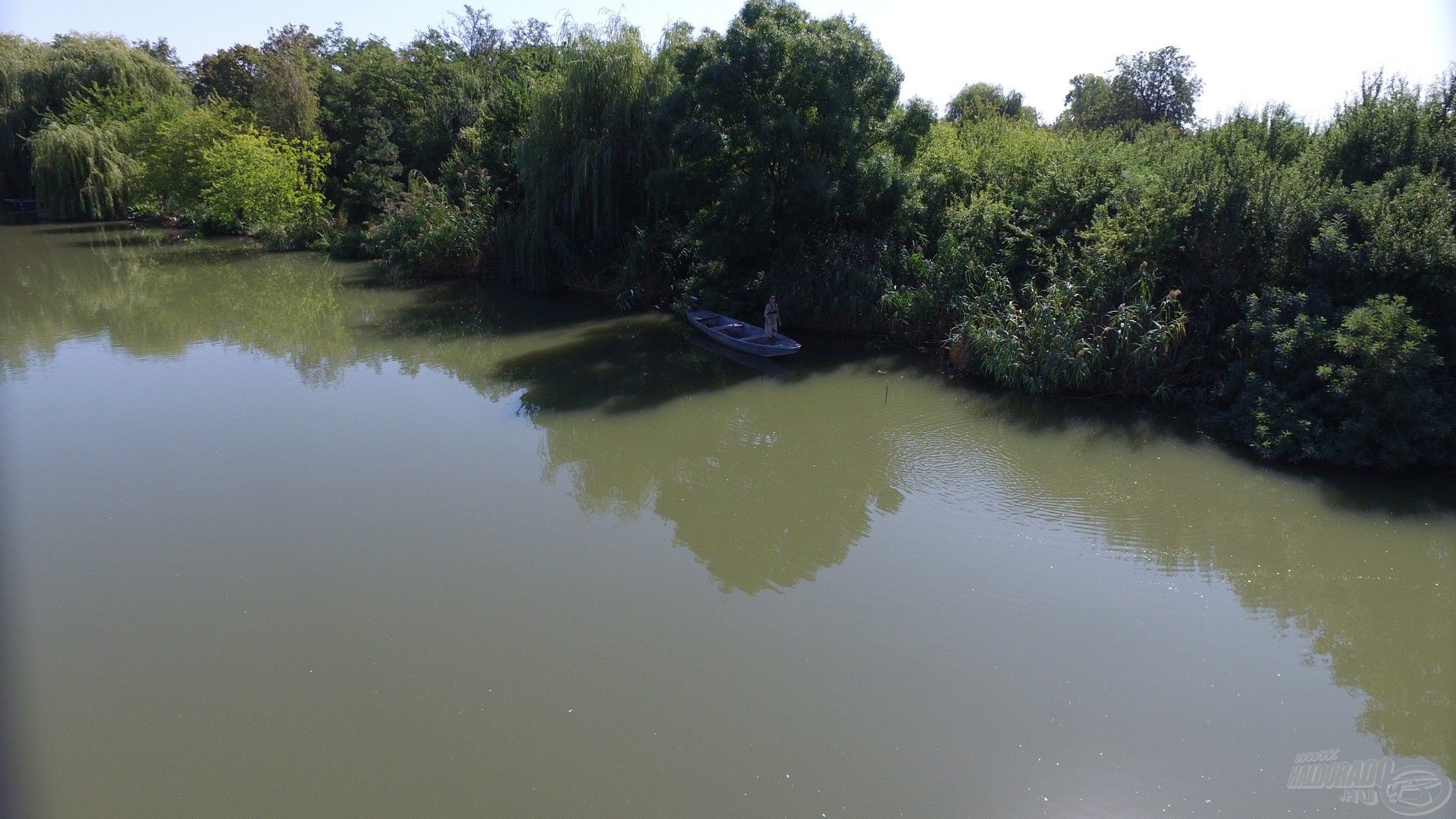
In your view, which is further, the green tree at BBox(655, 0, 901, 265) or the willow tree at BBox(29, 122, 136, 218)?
the willow tree at BBox(29, 122, 136, 218)

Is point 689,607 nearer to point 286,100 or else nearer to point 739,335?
point 739,335

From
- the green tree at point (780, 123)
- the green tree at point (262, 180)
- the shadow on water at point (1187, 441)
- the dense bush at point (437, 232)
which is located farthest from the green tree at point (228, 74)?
the shadow on water at point (1187, 441)

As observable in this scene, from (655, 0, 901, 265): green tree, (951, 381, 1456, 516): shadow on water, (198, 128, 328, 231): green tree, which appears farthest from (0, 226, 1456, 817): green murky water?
(198, 128, 328, 231): green tree

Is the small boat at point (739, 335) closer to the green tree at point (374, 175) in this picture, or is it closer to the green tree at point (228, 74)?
the green tree at point (374, 175)

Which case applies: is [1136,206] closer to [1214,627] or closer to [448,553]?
[1214,627]

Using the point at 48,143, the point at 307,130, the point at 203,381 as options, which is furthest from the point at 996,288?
the point at 48,143

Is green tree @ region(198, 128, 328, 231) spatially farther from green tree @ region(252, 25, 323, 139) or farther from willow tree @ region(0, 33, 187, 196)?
willow tree @ region(0, 33, 187, 196)
